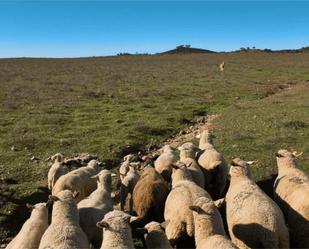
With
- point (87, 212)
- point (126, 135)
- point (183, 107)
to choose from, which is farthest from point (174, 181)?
point (183, 107)

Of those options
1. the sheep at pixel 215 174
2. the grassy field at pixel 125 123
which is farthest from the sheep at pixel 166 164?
the grassy field at pixel 125 123

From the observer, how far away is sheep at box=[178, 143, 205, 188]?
11812 millimetres

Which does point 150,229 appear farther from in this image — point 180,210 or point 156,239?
point 180,210

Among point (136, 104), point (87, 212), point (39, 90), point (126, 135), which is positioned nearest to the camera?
point (87, 212)

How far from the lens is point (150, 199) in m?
10.6

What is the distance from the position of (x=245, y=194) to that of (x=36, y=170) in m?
7.99

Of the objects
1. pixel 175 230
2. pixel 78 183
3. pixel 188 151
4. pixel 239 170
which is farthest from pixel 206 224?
pixel 188 151

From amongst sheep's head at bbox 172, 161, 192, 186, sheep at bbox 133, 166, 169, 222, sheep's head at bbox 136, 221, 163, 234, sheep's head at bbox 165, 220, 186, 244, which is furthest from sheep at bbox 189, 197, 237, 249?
sheep's head at bbox 172, 161, 192, 186

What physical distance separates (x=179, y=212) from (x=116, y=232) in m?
2.01

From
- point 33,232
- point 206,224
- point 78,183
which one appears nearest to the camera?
point 206,224

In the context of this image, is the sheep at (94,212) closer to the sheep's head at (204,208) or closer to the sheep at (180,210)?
the sheep at (180,210)

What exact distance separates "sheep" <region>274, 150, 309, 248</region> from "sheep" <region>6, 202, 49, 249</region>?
4707 mm

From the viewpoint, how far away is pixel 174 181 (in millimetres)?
11258

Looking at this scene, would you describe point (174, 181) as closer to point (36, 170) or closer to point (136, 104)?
point (36, 170)
